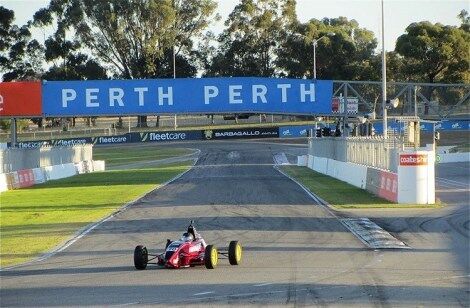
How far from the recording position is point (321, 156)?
188ft

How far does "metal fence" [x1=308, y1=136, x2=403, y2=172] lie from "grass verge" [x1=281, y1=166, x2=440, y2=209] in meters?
1.22

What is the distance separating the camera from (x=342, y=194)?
35.7m

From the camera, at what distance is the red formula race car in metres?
17.0

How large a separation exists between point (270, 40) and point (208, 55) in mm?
7654

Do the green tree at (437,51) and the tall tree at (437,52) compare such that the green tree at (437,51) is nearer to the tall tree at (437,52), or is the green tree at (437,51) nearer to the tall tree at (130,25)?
the tall tree at (437,52)

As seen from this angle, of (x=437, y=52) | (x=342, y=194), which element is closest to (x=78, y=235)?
(x=342, y=194)

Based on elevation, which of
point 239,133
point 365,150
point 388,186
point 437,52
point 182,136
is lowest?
point 388,186

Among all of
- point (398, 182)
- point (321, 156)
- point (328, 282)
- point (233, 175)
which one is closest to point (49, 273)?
point (328, 282)

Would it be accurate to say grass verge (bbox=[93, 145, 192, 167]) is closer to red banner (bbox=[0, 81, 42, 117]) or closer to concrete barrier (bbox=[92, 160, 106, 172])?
concrete barrier (bbox=[92, 160, 106, 172])

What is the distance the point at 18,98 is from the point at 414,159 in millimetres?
24533

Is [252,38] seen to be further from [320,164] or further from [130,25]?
[320,164]

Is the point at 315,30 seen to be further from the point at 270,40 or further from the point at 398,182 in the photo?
the point at 398,182

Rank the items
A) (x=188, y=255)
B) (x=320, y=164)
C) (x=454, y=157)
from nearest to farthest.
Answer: (x=188, y=255)
(x=320, y=164)
(x=454, y=157)

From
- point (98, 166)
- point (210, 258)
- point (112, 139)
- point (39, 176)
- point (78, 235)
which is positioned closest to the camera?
point (210, 258)
